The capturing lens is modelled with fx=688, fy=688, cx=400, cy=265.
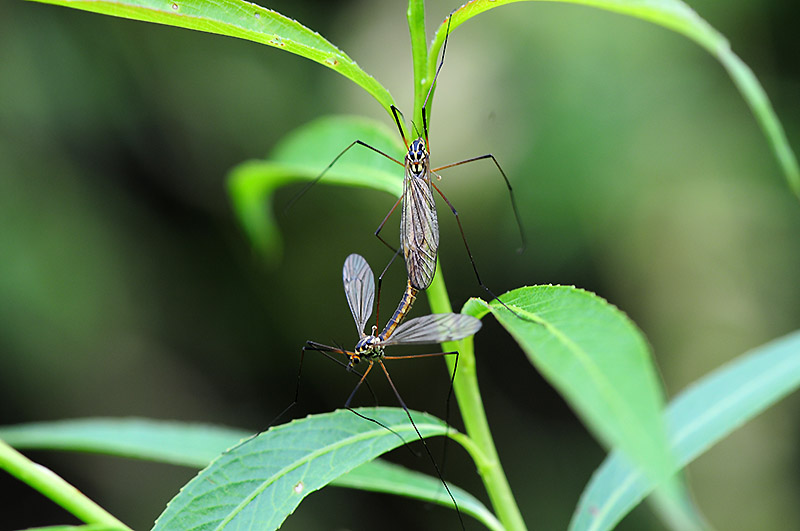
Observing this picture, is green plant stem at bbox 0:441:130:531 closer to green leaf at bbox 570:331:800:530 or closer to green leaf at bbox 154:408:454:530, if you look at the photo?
green leaf at bbox 154:408:454:530

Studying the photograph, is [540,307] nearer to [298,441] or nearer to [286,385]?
[298,441]

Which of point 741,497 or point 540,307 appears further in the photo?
point 741,497

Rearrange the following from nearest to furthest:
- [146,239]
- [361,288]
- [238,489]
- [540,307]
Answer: [540,307]
[238,489]
[361,288]
[146,239]

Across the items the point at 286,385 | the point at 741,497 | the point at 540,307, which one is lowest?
the point at 741,497

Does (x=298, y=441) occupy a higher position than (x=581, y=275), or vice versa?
(x=298, y=441)

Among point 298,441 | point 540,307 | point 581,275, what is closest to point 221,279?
point 581,275

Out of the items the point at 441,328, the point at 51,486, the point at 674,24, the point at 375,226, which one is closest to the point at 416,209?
the point at 441,328

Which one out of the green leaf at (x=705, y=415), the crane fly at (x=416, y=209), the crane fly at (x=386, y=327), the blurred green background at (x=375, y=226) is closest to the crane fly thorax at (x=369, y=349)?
the crane fly at (x=386, y=327)
